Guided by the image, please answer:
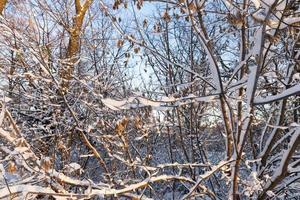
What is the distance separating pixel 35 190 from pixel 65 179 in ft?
1.12

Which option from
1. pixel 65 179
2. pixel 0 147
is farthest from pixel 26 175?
pixel 65 179

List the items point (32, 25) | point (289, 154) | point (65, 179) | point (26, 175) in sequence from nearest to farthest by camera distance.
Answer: point (289, 154), point (65, 179), point (26, 175), point (32, 25)

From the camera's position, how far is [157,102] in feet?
7.32

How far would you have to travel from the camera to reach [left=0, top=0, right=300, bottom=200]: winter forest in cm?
231

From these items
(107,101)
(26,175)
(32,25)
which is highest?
(32,25)

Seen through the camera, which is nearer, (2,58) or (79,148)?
(2,58)

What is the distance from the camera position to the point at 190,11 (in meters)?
2.16

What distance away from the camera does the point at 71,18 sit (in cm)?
654

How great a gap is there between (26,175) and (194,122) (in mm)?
1939

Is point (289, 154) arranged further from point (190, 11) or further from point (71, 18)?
point (71, 18)

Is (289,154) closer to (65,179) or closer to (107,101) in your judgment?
(107,101)

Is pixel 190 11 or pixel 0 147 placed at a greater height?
pixel 190 11

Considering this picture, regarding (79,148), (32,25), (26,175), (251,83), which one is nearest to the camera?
(251,83)

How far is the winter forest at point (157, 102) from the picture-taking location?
2.31 metres
